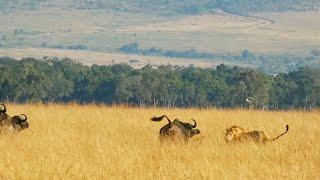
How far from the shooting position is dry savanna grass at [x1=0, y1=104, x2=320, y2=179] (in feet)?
33.8

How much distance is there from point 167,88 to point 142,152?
6849 centimetres

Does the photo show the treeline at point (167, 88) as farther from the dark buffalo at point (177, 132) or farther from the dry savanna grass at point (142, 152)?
the dark buffalo at point (177, 132)

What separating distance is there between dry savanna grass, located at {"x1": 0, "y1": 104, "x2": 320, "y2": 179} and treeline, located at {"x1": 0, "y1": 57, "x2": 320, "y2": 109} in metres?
47.9

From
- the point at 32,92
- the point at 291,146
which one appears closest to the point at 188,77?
the point at 32,92

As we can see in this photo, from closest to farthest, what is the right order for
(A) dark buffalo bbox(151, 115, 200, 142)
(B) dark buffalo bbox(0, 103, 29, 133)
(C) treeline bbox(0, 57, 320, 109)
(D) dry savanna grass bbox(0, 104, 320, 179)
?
(D) dry savanna grass bbox(0, 104, 320, 179) < (A) dark buffalo bbox(151, 115, 200, 142) < (B) dark buffalo bbox(0, 103, 29, 133) < (C) treeline bbox(0, 57, 320, 109)

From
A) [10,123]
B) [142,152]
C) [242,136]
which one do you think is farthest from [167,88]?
[142,152]

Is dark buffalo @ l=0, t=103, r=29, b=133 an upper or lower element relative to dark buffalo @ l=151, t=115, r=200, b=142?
lower

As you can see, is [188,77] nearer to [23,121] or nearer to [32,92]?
[32,92]

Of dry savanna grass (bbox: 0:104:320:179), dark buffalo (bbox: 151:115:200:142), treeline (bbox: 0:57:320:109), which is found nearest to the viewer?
dry savanna grass (bbox: 0:104:320:179)

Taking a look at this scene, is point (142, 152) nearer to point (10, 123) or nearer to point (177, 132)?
point (177, 132)

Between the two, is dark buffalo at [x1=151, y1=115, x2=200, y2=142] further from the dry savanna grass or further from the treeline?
the treeline

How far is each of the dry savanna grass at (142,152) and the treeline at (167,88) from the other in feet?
157

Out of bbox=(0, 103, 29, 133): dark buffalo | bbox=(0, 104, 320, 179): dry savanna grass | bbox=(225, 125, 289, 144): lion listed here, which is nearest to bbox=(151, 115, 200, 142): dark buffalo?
bbox=(0, 104, 320, 179): dry savanna grass

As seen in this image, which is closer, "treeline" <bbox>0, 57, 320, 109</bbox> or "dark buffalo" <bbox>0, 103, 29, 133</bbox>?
"dark buffalo" <bbox>0, 103, 29, 133</bbox>
